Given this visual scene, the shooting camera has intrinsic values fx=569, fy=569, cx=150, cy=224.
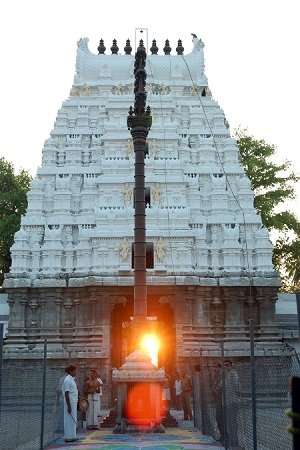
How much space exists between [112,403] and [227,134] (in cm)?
1455

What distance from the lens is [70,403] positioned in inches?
479

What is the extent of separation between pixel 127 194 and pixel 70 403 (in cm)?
1497

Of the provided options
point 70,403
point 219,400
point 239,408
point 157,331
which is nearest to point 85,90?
point 157,331

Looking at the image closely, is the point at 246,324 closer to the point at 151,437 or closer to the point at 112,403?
the point at 112,403

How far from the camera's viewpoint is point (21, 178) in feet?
129

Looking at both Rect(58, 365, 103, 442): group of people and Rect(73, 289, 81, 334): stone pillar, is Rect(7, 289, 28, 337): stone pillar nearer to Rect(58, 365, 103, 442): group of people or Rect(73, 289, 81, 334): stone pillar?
Rect(73, 289, 81, 334): stone pillar

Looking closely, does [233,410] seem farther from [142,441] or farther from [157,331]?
[157,331]

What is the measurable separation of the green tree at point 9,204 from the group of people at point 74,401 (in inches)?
794

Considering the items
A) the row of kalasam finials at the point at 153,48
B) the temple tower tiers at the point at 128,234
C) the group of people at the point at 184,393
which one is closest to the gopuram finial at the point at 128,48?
the row of kalasam finials at the point at 153,48

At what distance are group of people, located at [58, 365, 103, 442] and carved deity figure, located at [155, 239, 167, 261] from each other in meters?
9.46

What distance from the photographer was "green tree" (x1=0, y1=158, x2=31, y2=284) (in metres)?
34.2

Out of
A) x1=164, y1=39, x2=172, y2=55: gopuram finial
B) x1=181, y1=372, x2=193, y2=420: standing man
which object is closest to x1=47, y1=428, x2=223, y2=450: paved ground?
x1=181, y1=372, x2=193, y2=420: standing man

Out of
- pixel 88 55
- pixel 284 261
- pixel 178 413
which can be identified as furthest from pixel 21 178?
pixel 178 413

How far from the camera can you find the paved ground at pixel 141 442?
11.3 meters
